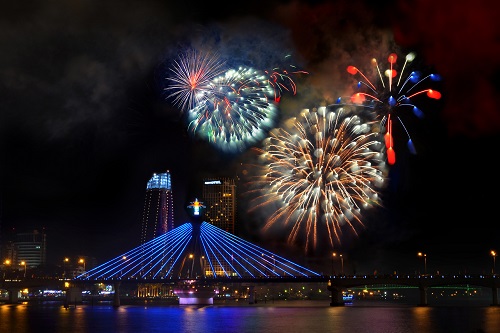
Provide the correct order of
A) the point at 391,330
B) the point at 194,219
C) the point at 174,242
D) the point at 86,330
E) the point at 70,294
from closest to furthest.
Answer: the point at 391,330 → the point at 86,330 → the point at 174,242 → the point at 70,294 → the point at 194,219

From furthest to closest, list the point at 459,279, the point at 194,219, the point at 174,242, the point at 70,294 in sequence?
1. the point at 194,219
2. the point at 70,294
3. the point at 174,242
4. the point at 459,279

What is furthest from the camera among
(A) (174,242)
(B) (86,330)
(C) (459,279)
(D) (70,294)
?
(D) (70,294)

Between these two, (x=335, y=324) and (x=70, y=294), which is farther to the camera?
(x=70, y=294)

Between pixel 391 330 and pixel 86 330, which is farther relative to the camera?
pixel 86 330

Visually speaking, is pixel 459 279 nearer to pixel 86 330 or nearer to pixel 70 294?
pixel 86 330

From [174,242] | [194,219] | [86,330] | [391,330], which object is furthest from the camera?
[194,219]

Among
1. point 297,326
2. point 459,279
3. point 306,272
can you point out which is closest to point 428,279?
point 459,279

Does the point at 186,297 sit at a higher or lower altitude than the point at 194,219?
lower

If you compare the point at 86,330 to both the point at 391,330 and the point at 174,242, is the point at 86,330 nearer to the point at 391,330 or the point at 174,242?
the point at 391,330

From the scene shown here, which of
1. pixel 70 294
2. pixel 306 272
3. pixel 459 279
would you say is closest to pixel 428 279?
pixel 459 279
